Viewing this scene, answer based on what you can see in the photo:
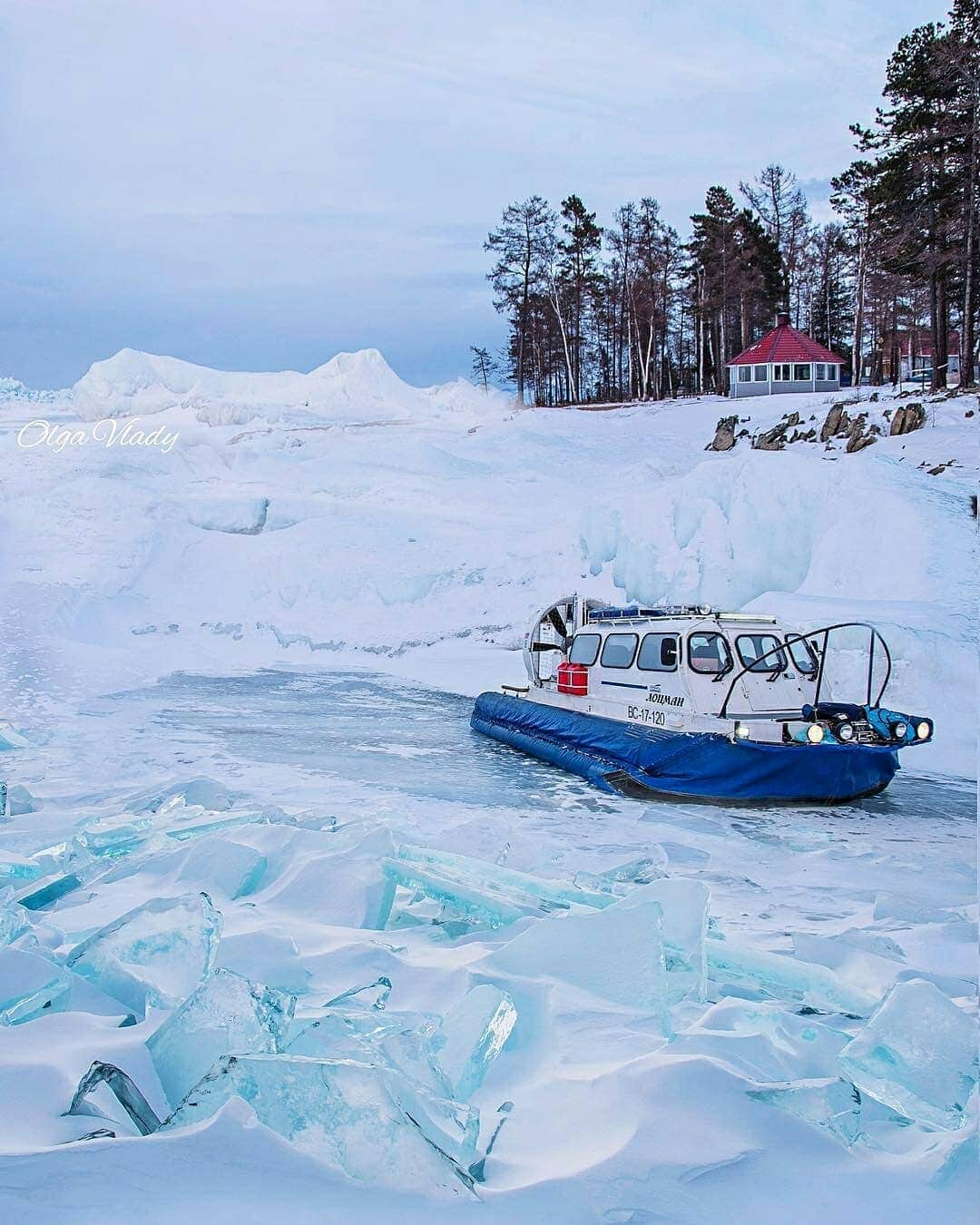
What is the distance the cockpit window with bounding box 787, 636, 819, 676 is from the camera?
10.3 m

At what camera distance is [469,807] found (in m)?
9.27

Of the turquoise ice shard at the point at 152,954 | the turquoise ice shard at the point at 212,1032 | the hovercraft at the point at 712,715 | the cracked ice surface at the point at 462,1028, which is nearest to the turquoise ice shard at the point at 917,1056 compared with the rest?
the cracked ice surface at the point at 462,1028

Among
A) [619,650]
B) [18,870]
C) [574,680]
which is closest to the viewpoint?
[18,870]

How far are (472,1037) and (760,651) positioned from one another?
26.0 feet

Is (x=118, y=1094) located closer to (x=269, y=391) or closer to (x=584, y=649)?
(x=584, y=649)

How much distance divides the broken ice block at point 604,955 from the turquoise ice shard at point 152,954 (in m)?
1.00

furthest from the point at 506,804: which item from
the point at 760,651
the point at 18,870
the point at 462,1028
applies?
the point at 462,1028

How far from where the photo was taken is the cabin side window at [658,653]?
33.7 feet

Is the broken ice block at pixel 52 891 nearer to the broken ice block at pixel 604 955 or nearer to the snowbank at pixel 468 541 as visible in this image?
the broken ice block at pixel 604 955

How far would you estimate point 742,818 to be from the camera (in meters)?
9.06

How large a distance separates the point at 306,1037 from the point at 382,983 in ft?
2.70

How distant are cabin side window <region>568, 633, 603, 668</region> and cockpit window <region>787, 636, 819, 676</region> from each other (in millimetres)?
Result: 2090

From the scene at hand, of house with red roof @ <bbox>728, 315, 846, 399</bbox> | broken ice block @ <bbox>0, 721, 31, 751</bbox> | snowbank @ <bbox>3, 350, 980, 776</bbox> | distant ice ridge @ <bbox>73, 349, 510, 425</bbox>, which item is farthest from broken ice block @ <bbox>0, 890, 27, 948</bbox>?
distant ice ridge @ <bbox>73, 349, 510, 425</bbox>

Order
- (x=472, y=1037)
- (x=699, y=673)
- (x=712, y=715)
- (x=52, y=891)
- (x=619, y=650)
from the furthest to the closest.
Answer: (x=619, y=650) < (x=699, y=673) < (x=712, y=715) < (x=52, y=891) < (x=472, y=1037)
